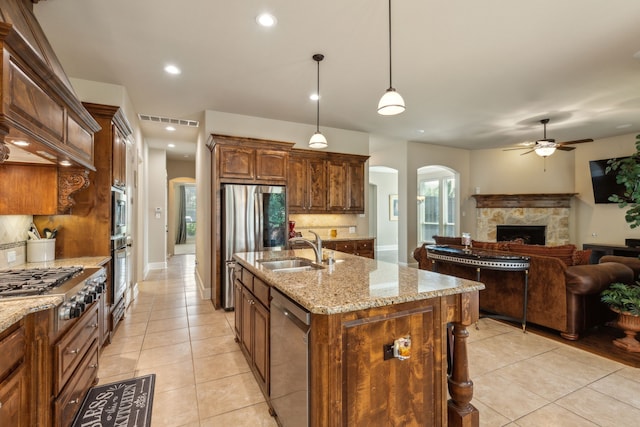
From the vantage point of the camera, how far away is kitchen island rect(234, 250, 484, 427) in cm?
133

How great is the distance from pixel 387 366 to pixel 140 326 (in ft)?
10.9

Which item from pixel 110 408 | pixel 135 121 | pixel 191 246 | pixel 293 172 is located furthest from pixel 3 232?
pixel 191 246

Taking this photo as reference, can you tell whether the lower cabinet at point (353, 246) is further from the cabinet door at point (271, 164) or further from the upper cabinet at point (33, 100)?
the upper cabinet at point (33, 100)

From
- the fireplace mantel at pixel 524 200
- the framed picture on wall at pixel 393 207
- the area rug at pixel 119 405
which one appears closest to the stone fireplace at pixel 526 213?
the fireplace mantel at pixel 524 200

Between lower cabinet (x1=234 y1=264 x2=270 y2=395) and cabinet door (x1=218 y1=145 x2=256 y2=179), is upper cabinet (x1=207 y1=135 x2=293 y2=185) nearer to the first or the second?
cabinet door (x1=218 y1=145 x2=256 y2=179)

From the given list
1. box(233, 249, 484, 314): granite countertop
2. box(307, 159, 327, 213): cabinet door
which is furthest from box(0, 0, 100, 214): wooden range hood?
box(307, 159, 327, 213): cabinet door

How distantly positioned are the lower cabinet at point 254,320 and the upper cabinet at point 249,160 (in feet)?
6.22

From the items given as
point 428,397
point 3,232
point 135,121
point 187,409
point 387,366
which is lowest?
point 187,409

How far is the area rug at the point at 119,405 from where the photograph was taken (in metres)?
1.98

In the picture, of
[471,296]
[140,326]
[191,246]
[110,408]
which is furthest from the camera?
[191,246]

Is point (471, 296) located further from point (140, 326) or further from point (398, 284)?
point (140, 326)

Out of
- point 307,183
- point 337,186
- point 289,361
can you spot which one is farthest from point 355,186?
point 289,361

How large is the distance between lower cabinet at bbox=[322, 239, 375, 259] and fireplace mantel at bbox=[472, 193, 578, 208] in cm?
404

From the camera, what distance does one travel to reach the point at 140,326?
11.8ft
